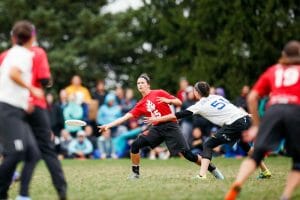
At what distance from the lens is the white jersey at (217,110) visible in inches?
543

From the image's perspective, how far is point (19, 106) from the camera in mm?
9250

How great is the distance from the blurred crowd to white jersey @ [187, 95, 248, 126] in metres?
8.65

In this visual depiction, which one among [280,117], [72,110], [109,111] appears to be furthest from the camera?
[109,111]

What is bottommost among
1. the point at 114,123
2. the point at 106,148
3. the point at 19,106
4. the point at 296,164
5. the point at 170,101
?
the point at 296,164

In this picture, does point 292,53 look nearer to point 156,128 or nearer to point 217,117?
point 217,117

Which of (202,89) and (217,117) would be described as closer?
(202,89)

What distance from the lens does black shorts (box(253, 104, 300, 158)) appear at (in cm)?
906

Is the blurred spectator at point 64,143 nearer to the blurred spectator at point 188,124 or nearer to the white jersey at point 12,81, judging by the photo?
the blurred spectator at point 188,124

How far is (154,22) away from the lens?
34.2m

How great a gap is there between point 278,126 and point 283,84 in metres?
0.52

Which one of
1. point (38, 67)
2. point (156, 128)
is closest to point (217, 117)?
point (156, 128)

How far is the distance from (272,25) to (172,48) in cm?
678

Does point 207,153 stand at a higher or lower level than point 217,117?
lower

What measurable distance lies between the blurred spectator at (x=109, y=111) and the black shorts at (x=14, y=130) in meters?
14.2
